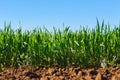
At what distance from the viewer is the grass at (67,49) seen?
5648 millimetres

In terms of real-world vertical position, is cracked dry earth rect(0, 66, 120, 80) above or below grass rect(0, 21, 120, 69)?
below

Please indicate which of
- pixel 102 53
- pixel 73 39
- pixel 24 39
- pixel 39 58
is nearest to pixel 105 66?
pixel 102 53

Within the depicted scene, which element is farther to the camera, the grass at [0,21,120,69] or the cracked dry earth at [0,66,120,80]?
the grass at [0,21,120,69]

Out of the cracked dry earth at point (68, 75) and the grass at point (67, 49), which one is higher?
the grass at point (67, 49)

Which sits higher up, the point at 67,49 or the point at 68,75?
the point at 67,49

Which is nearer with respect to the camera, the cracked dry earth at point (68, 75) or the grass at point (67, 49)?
the cracked dry earth at point (68, 75)

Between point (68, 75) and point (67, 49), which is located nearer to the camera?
point (68, 75)

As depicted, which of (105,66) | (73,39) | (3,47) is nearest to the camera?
(105,66)

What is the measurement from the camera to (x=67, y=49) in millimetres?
5750

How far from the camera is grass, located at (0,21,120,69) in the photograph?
565 cm

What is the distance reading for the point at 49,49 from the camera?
5.85m

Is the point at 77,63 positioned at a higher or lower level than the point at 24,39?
lower

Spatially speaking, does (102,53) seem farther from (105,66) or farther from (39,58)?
(39,58)

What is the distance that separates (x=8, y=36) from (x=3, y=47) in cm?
21
